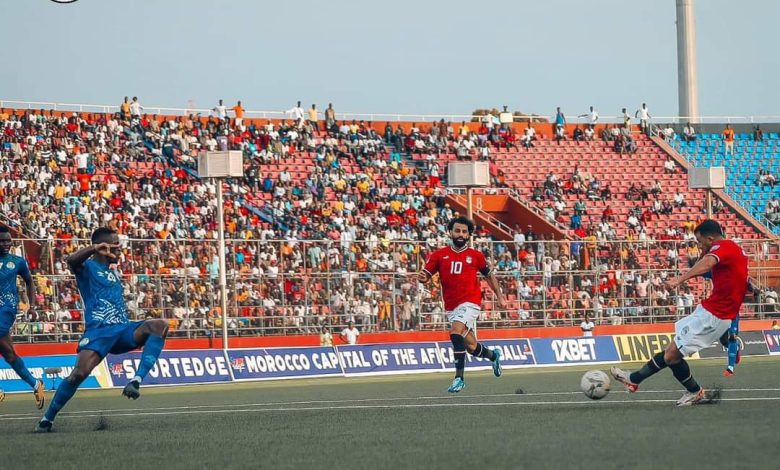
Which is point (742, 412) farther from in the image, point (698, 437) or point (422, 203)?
point (422, 203)

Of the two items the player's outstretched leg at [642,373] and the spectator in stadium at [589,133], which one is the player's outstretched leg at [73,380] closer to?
the player's outstretched leg at [642,373]

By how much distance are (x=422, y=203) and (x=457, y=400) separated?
33.8m

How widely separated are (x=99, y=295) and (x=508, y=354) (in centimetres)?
1928

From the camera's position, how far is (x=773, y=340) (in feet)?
116

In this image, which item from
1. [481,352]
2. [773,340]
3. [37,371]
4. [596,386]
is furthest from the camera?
[773,340]

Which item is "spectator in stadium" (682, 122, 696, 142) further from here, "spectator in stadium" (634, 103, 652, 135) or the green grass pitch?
the green grass pitch

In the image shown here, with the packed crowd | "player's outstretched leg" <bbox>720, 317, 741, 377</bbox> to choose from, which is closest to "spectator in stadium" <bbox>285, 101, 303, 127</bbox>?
the packed crowd

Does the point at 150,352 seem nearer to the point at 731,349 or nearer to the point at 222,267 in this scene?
the point at 731,349

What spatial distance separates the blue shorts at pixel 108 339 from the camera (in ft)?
44.7

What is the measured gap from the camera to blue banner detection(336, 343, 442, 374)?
30016mm

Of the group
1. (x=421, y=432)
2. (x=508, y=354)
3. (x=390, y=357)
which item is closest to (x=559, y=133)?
(x=508, y=354)

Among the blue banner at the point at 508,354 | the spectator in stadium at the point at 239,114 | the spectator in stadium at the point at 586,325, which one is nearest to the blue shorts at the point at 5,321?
the blue banner at the point at 508,354

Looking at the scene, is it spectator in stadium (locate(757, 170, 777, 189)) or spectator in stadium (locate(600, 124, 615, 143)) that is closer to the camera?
spectator in stadium (locate(757, 170, 777, 189))

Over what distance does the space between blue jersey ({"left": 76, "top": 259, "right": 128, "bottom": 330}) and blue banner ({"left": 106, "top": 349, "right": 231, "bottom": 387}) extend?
1351 cm
